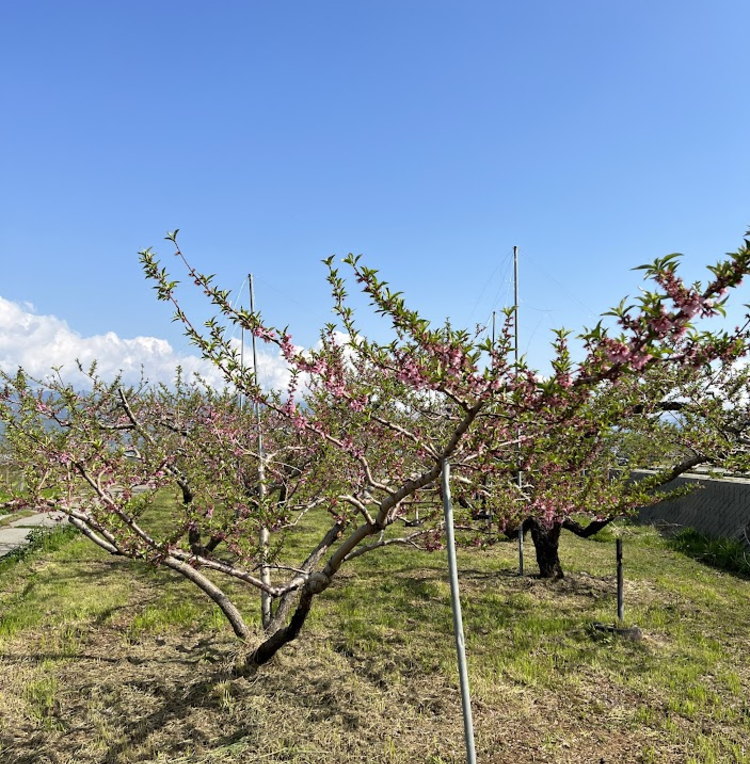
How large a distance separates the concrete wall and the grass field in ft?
11.9

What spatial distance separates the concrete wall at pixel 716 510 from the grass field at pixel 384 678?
11.9 feet

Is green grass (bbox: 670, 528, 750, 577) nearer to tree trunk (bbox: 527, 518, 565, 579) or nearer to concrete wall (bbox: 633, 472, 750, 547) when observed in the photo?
concrete wall (bbox: 633, 472, 750, 547)

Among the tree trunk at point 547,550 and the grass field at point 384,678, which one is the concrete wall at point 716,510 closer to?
the grass field at point 384,678

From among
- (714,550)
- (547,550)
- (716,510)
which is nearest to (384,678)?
(547,550)

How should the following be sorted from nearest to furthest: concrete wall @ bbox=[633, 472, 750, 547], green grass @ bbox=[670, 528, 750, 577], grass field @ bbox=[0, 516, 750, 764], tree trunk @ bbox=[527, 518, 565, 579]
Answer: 1. grass field @ bbox=[0, 516, 750, 764]
2. tree trunk @ bbox=[527, 518, 565, 579]
3. green grass @ bbox=[670, 528, 750, 577]
4. concrete wall @ bbox=[633, 472, 750, 547]

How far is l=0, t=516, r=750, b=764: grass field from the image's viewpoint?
466cm

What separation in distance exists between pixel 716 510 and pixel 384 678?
12.3m

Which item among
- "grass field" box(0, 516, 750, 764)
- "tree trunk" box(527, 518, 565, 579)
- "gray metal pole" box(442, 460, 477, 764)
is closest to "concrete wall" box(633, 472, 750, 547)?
"grass field" box(0, 516, 750, 764)

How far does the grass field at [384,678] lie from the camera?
4664 millimetres

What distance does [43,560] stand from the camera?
11836mm

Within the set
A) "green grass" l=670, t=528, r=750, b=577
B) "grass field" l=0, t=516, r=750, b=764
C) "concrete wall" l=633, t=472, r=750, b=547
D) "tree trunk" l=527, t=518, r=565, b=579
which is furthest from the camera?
"concrete wall" l=633, t=472, r=750, b=547

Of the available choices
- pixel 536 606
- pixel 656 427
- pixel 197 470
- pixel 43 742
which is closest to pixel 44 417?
pixel 197 470

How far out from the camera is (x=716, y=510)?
1378cm

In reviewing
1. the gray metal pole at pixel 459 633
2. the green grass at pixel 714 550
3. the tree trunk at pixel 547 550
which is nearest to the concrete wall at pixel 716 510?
the green grass at pixel 714 550
